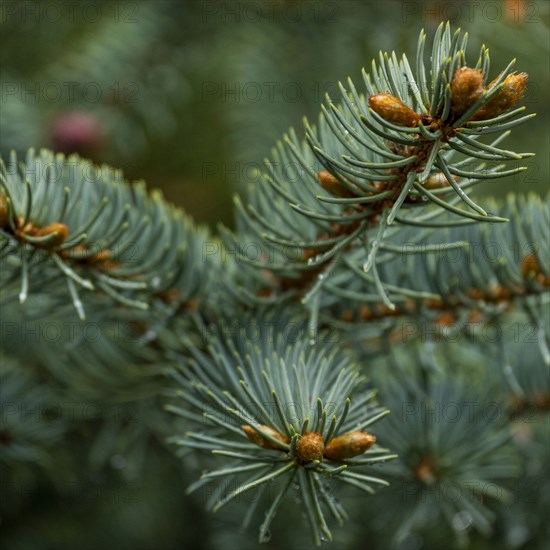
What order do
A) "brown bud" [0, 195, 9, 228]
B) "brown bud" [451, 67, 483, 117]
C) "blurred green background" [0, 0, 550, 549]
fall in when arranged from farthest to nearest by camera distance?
"blurred green background" [0, 0, 550, 549] < "brown bud" [0, 195, 9, 228] < "brown bud" [451, 67, 483, 117]

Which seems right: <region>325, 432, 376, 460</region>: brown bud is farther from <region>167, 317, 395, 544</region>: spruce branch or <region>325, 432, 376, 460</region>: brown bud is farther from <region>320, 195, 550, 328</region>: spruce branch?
<region>320, 195, 550, 328</region>: spruce branch

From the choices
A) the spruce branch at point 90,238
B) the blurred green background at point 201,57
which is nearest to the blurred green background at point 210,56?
the blurred green background at point 201,57

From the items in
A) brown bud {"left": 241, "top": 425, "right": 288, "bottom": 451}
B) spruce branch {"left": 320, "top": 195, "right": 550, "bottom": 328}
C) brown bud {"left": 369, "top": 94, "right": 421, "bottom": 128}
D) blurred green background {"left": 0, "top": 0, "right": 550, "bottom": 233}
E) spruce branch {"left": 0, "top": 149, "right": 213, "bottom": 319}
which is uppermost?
blurred green background {"left": 0, "top": 0, "right": 550, "bottom": 233}

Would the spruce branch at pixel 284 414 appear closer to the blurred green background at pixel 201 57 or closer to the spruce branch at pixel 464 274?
the spruce branch at pixel 464 274

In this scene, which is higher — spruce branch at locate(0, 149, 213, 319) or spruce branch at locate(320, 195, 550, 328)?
spruce branch at locate(0, 149, 213, 319)

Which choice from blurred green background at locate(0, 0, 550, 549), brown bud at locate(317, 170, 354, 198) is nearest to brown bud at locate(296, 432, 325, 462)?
brown bud at locate(317, 170, 354, 198)

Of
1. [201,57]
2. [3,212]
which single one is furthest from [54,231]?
[201,57]
